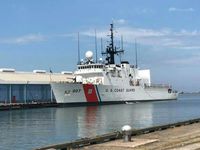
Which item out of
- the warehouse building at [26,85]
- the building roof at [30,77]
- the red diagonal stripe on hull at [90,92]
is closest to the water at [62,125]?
the red diagonal stripe on hull at [90,92]

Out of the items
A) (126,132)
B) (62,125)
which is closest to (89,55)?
(62,125)

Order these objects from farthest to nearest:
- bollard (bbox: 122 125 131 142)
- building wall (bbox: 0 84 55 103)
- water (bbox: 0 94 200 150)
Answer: building wall (bbox: 0 84 55 103) → water (bbox: 0 94 200 150) → bollard (bbox: 122 125 131 142)

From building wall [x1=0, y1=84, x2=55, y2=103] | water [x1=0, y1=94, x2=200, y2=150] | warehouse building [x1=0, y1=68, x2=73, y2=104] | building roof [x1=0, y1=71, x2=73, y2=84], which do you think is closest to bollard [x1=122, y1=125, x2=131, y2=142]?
water [x1=0, y1=94, x2=200, y2=150]

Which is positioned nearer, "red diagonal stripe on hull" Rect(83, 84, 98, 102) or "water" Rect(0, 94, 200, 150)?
"water" Rect(0, 94, 200, 150)

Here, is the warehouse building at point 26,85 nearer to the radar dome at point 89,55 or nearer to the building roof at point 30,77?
the building roof at point 30,77

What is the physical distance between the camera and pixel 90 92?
82.9m

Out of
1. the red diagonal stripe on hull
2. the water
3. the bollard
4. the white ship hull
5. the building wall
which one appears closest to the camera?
the bollard

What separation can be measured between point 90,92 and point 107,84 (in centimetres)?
429

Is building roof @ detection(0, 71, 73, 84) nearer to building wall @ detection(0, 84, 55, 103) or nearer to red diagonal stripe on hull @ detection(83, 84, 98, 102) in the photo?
building wall @ detection(0, 84, 55, 103)

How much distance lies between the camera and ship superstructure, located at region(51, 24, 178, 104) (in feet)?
269

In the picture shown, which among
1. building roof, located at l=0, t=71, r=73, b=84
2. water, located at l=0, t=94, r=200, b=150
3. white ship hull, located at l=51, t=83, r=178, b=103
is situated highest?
building roof, located at l=0, t=71, r=73, b=84

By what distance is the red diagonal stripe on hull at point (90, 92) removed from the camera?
270 feet

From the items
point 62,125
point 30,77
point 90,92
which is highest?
point 30,77

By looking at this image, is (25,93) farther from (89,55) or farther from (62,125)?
(62,125)
